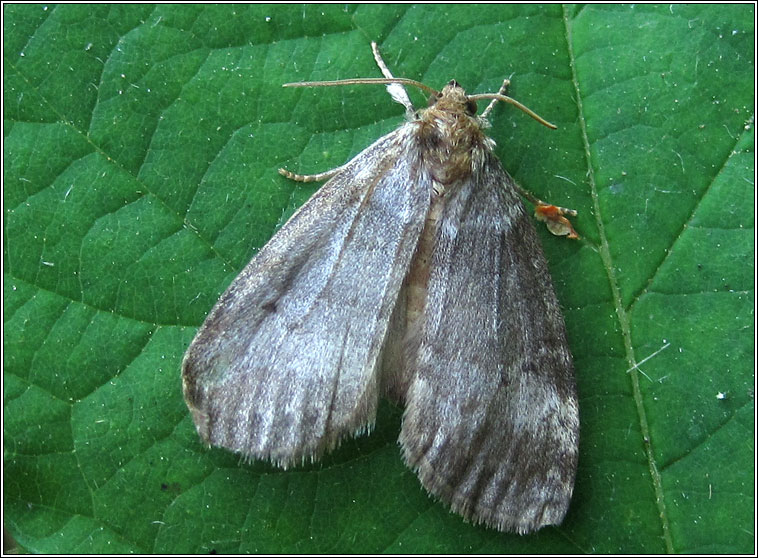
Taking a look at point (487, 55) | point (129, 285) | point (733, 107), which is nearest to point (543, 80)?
point (487, 55)

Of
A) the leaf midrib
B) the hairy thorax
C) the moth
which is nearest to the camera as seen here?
the moth

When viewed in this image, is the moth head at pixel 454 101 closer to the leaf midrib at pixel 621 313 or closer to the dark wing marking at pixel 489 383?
the dark wing marking at pixel 489 383

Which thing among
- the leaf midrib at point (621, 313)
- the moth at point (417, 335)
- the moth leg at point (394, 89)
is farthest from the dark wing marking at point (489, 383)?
the moth leg at point (394, 89)

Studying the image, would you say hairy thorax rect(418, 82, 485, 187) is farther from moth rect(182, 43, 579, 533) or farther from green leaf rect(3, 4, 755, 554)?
green leaf rect(3, 4, 755, 554)

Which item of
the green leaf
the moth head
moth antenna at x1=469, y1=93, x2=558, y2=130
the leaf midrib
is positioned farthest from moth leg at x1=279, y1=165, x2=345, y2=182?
the leaf midrib

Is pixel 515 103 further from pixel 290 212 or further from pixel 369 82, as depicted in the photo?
pixel 290 212

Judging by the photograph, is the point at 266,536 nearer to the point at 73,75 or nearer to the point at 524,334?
the point at 524,334

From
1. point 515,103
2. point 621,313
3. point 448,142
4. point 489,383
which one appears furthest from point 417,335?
point 515,103
